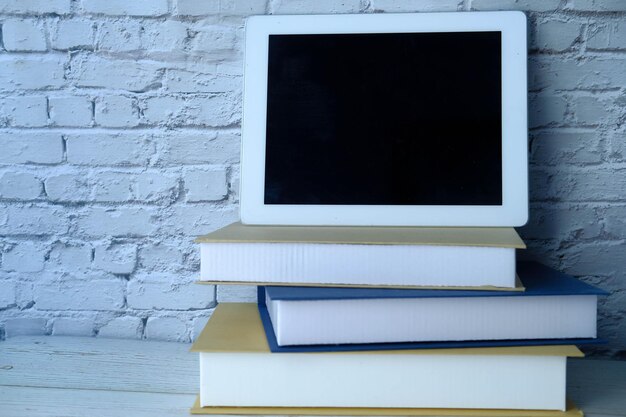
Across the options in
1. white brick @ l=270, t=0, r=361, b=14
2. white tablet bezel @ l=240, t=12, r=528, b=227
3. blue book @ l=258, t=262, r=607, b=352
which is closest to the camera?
blue book @ l=258, t=262, r=607, b=352

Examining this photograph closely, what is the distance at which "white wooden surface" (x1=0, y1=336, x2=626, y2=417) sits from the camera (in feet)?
2.31

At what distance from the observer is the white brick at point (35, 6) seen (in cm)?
97

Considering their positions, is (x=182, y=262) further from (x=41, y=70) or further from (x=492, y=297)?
(x=492, y=297)

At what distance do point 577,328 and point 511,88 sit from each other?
38 cm

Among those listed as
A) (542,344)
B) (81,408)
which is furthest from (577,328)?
(81,408)

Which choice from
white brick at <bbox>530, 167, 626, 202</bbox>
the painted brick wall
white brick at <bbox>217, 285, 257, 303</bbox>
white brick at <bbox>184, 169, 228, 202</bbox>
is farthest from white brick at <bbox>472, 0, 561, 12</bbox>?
white brick at <bbox>217, 285, 257, 303</bbox>

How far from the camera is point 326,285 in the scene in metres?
0.68

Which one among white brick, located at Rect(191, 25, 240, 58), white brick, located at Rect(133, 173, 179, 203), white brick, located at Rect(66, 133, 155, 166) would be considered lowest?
white brick, located at Rect(133, 173, 179, 203)

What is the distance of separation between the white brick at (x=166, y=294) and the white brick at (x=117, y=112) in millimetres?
277

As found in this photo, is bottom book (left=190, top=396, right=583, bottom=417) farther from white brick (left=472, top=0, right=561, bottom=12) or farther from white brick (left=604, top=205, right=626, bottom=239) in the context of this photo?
white brick (left=472, top=0, right=561, bottom=12)

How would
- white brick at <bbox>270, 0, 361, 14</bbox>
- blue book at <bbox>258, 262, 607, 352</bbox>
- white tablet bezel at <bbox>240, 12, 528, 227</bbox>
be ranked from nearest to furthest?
blue book at <bbox>258, 262, 607, 352</bbox>, white tablet bezel at <bbox>240, 12, 528, 227</bbox>, white brick at <bbox>270, 0, 361, 14</bbox>

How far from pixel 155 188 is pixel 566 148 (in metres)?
0.72

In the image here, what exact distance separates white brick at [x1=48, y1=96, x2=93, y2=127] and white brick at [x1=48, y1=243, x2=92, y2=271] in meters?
0.22

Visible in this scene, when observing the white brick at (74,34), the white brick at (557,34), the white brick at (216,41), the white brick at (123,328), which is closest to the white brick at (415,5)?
the white brick at (557,34)
